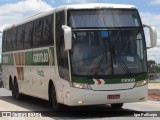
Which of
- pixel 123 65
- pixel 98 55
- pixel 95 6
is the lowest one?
pixel 123 65

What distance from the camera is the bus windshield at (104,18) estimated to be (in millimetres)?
15031

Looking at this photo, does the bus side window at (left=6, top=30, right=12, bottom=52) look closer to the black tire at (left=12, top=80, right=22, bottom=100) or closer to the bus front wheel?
the black tire at (left=12, top=80, right=22, bottom=100)

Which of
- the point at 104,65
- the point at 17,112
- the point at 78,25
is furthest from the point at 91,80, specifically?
the point at 17,112

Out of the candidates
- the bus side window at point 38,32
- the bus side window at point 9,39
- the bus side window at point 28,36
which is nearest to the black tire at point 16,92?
the bus side window at point 9,39

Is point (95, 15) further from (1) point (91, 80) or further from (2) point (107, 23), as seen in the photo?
(1) point (91, 80)

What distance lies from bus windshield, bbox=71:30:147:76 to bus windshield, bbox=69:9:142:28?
0.81ft

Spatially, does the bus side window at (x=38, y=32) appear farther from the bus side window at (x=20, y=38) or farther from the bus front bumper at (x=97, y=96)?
the bus front bumper at (x=97, y=96)

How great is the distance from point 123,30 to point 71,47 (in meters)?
1.74

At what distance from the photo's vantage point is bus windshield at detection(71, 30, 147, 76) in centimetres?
1466

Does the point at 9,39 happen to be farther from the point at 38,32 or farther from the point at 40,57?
the point at 40,57

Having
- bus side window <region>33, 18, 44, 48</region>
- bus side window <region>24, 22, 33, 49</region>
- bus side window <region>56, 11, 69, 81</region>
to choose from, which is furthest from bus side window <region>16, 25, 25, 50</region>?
bus side window <region>56, 11, 69, 81</region>

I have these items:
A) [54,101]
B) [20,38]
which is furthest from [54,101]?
[20,38]

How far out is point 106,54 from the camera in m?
14.8

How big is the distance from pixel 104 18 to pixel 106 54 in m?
1.21
